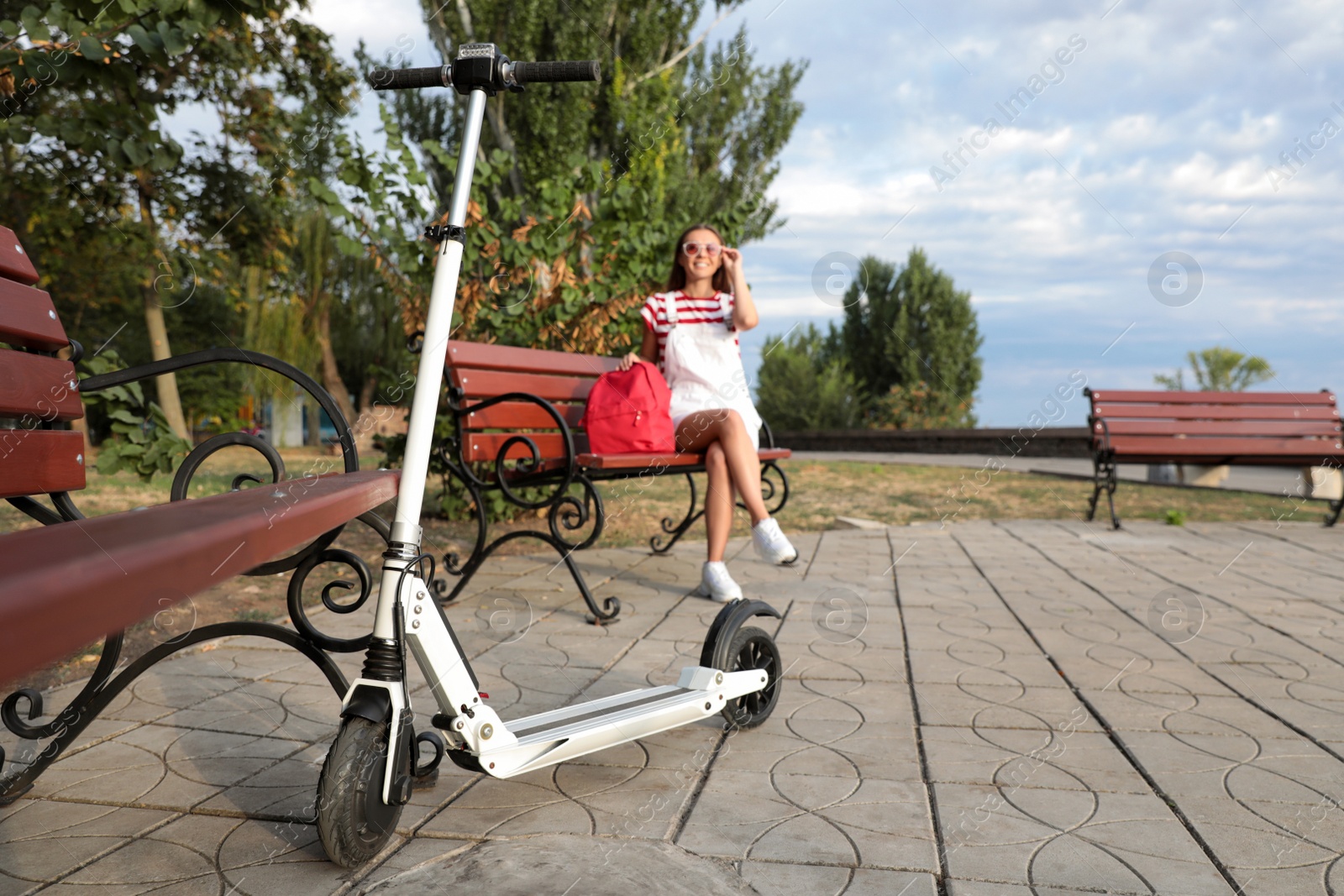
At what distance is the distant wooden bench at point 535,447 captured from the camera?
11.4 feet

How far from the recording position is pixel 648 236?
548 centimetres

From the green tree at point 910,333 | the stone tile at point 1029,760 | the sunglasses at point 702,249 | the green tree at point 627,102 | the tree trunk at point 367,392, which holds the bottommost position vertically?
the stone tile at point 1029,760

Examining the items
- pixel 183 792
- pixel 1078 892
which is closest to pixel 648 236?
pixel 183 792

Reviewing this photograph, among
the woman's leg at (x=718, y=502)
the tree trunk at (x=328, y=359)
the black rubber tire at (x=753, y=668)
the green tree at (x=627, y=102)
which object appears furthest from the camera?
the tree trunk at (x=328, y=359)

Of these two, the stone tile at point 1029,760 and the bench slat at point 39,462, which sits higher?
the bench slat at point 39,462

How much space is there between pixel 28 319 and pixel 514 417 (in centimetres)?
224

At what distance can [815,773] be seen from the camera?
205cm

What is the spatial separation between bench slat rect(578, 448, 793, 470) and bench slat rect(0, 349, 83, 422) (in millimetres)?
1765

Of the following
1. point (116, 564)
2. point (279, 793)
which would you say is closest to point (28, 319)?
point (279, 793)

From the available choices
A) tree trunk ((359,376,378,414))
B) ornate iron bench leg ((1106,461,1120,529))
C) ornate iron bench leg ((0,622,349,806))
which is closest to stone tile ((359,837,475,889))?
ornate iron bench leg ((0,622,349,806))

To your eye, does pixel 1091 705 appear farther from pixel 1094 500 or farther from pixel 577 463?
pixel 1094 500

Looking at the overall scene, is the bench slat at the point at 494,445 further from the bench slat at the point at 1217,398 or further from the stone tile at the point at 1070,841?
the bench slat at the point at 1217,398

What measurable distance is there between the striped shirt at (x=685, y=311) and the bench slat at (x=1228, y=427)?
416cm

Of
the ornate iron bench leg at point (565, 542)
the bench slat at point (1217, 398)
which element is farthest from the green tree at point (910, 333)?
the ornate iron bench leg at point (565, 542)
